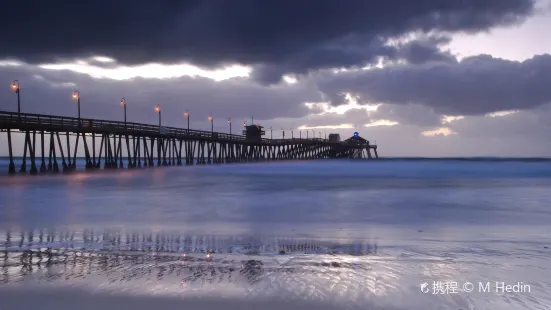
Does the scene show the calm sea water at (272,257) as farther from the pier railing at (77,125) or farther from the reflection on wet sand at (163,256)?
the pier railing at (77,125)

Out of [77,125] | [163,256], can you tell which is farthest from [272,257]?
[77,125]

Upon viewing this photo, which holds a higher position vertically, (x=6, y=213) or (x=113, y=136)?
(x=113, y=136)

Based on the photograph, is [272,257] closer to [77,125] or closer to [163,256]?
[163,256]

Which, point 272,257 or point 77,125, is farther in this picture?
point 77,125

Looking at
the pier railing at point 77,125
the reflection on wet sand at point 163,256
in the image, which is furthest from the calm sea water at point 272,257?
the pier railing at point 77,125

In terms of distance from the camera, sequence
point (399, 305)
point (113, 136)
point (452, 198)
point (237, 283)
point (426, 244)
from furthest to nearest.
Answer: point (113, 136)
point (452, 198)
point (426, 244)
point (237, 283)
point (399, 305)

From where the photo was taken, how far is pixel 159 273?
516 centimetres

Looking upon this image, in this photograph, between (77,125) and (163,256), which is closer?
(163,256)

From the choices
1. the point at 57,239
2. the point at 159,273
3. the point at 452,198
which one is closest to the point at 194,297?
the point at 159,273

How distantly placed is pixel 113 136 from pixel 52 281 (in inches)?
1404

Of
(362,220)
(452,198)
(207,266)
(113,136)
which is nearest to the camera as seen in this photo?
(207,266)

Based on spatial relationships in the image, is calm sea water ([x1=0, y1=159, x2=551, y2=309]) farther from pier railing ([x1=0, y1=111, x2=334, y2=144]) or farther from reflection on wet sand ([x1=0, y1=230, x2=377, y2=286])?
pier railing ([x1=0, y1=111, x2=334, y2=144])

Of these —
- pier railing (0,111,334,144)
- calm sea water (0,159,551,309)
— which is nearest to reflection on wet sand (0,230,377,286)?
calm sea water (0,159,551,309)

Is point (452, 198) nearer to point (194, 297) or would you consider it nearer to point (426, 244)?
point (426, 244)
